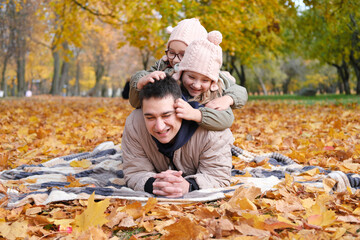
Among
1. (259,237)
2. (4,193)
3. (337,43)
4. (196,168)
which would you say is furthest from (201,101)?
(337,43)

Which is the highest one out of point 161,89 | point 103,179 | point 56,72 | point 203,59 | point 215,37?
point 56,72

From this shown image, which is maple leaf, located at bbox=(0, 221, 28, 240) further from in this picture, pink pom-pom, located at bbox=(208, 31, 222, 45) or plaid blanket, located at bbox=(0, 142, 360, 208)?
pink pom-pom, located at bbox=(208, 31, 222, 45)

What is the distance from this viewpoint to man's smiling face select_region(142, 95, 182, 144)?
260 cm

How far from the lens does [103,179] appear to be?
11.2ft

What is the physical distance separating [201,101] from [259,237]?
1.55 metres

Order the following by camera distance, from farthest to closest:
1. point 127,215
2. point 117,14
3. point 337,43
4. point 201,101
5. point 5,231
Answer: point 337,43
point 117,14
point 201,101
point 127,215
point 5,231

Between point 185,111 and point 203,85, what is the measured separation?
409 millimetres

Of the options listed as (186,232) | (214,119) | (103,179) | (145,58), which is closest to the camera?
(186,232)

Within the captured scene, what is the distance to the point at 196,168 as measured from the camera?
10.1ft

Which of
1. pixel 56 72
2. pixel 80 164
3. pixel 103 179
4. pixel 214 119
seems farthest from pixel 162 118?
pixel 56 72

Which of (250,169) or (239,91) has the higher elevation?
(239,91)

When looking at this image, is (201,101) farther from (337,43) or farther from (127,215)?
(337,43)

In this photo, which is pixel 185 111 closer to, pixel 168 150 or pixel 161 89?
pixel 161 89

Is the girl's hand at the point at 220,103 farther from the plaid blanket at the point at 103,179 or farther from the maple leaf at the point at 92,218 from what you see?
the maple leaf at the point at 92,218
